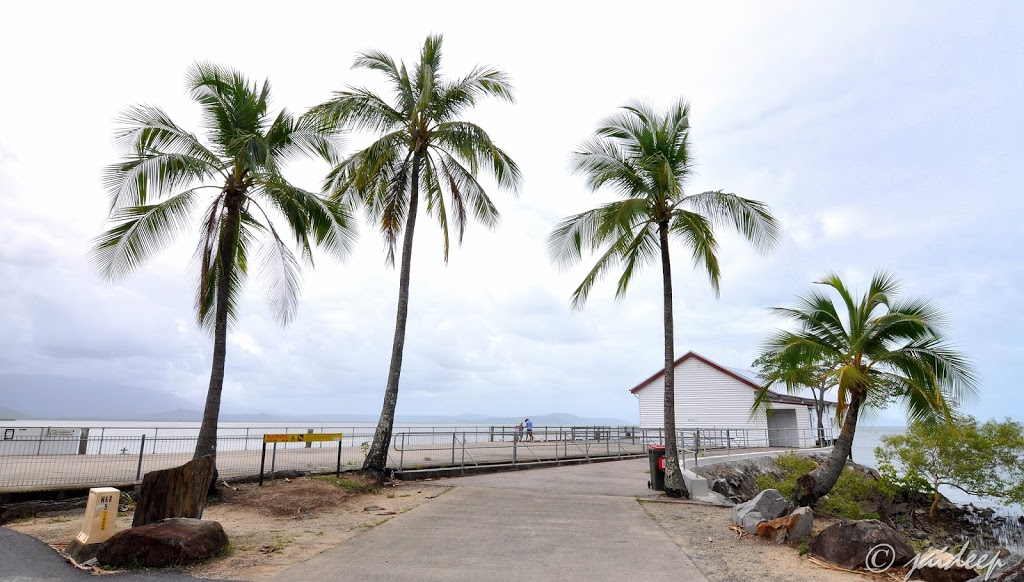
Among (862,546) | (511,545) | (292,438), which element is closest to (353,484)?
(292,438)

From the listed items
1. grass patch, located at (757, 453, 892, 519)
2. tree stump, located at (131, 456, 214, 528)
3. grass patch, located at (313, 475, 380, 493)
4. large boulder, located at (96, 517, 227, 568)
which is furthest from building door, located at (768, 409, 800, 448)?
large boulder, located at (96, 517, 227, 568)

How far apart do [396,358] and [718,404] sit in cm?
3029

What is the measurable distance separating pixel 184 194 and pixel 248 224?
5.46 feet

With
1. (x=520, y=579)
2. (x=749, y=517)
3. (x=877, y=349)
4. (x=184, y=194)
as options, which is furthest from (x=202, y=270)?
(x=877, y=349)

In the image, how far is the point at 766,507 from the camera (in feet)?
33.2

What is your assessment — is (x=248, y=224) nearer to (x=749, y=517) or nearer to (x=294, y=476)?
(x=294, y=476)

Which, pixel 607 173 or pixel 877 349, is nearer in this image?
pixel 877 349

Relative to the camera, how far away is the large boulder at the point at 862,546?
7641 millimetres

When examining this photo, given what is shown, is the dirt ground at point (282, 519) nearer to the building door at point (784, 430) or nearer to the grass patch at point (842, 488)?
the grass patch at point (842, 488)

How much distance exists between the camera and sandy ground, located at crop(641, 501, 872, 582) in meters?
7.32

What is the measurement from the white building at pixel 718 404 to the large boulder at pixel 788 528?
29.8m

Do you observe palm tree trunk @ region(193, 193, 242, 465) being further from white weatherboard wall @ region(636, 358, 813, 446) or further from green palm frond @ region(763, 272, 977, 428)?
white weatherboard wall @ region(636, 358, 813, 446)

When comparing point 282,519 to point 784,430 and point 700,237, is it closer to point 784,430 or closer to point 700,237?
point 700,237

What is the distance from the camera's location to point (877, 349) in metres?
13.9
